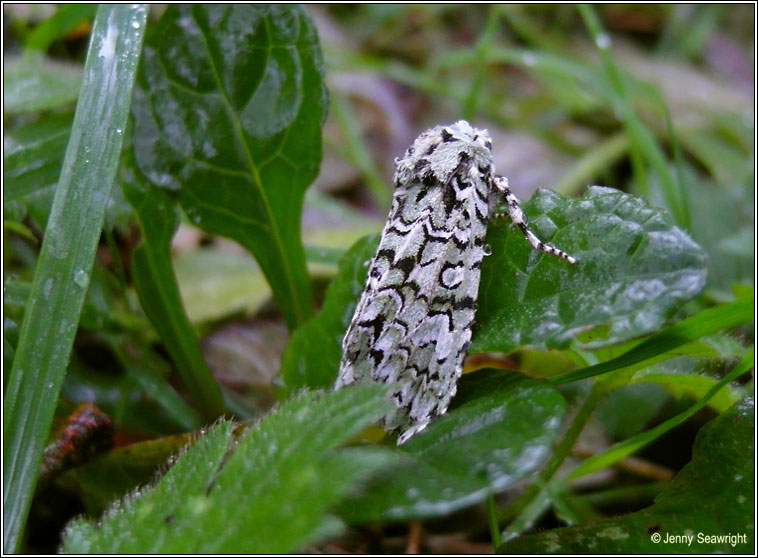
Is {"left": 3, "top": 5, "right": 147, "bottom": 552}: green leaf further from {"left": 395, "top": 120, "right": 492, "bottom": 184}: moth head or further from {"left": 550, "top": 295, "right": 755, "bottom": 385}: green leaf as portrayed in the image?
{"left": 550, "top": 295, "right": 755, "bottom": 385}: green leaf

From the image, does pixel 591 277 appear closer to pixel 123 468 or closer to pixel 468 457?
pixel 468 457

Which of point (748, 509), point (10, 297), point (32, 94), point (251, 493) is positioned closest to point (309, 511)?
point (251, 493)

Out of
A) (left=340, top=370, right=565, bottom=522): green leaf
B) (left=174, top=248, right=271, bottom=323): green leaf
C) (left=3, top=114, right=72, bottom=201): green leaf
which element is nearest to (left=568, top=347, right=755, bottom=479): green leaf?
(left=340, top=370, right=565, bottom=522): green leaf

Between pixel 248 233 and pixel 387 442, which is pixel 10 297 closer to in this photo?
pixel 248 233

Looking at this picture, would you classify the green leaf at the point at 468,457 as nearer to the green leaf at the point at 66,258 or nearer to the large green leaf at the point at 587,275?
the large green leaf at the point at 587,275

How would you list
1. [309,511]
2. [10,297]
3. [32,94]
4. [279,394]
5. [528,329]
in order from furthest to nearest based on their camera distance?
[32,94], [279,394], [10,297], [528,329], [309,511]
